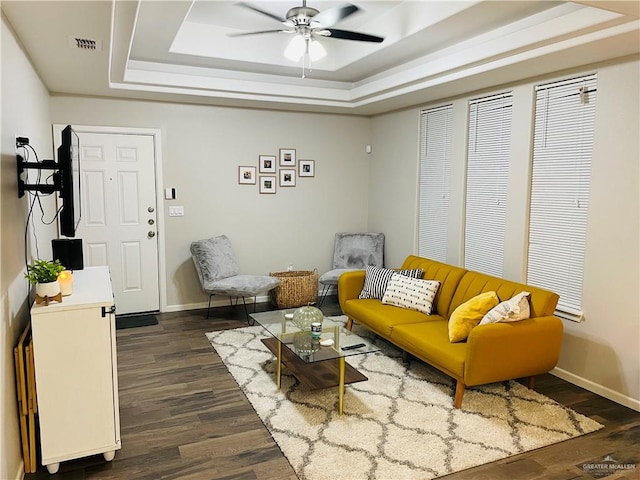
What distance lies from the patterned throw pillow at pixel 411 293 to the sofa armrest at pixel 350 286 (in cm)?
36

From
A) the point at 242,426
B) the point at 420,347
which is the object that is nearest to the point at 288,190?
the point at 420,347

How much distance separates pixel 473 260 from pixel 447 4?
2381 millimetres

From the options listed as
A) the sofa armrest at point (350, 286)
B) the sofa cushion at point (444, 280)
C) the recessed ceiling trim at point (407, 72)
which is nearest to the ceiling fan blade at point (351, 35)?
the recessed ceiling trim at point (407, 72)

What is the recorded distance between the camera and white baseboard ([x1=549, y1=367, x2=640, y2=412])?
326cm

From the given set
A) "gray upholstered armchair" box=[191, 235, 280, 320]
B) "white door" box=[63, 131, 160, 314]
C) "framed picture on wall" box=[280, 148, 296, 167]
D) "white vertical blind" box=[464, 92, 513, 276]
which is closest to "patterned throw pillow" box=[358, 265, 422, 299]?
"white vertical blind" box=[464, 92, 513, 276]

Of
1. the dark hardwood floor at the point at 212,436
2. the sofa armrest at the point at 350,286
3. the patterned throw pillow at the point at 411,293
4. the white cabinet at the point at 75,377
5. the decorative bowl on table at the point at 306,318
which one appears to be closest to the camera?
the white cabinet at the point at 75,377

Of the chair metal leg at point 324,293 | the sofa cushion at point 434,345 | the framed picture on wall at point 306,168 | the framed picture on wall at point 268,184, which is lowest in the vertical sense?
the chair metal leg at point 324,293

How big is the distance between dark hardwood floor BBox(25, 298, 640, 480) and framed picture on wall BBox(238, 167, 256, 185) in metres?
2.25

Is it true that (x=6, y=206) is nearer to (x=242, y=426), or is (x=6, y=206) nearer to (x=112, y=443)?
(x=112, y=443)

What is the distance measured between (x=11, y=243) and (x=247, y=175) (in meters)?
3.41

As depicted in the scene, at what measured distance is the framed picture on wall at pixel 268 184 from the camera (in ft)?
18.9

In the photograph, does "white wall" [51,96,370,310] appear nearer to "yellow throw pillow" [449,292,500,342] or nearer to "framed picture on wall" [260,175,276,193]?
"framed picture on wall" [260,175,276,193]

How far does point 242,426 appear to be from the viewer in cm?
299

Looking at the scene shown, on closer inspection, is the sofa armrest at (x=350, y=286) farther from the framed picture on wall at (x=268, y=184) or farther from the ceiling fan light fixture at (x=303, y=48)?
the ceiling fan light fixture at (x=303, y=48)
